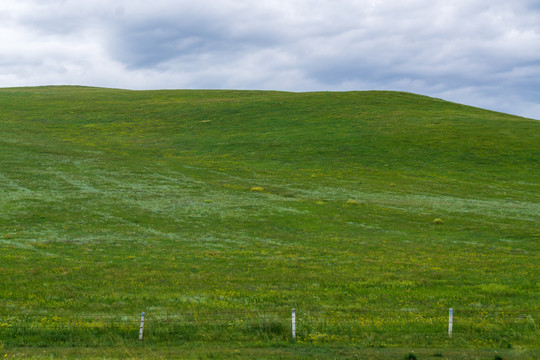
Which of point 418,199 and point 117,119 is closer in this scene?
point 418,199

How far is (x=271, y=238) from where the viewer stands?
38719mm

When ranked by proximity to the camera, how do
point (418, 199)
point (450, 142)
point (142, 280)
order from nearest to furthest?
point (142, 280) < point (418, 199) < point (450, 142)

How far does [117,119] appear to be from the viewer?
389 ft

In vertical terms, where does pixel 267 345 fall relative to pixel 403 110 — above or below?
below

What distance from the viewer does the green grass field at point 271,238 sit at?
16297 mm

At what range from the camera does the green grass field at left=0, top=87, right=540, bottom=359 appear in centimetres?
1630

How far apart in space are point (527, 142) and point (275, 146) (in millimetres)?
52141

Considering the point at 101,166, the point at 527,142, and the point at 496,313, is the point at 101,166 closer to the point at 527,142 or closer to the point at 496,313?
the point at 496,313

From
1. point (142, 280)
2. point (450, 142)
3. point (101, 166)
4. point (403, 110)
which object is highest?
point (403, 110)

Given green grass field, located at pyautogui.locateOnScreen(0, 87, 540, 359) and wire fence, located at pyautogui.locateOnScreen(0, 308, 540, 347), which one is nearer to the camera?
wire fence, located at pyautogui.locateOnScreen(0, 308, 540, 347)

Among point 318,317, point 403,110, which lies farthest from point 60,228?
point 403,110

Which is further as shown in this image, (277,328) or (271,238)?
(271,238)

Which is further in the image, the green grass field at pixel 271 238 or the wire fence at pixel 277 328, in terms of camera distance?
the green grass field at pixel 271 238

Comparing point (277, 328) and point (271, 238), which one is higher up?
point (277, 328)
